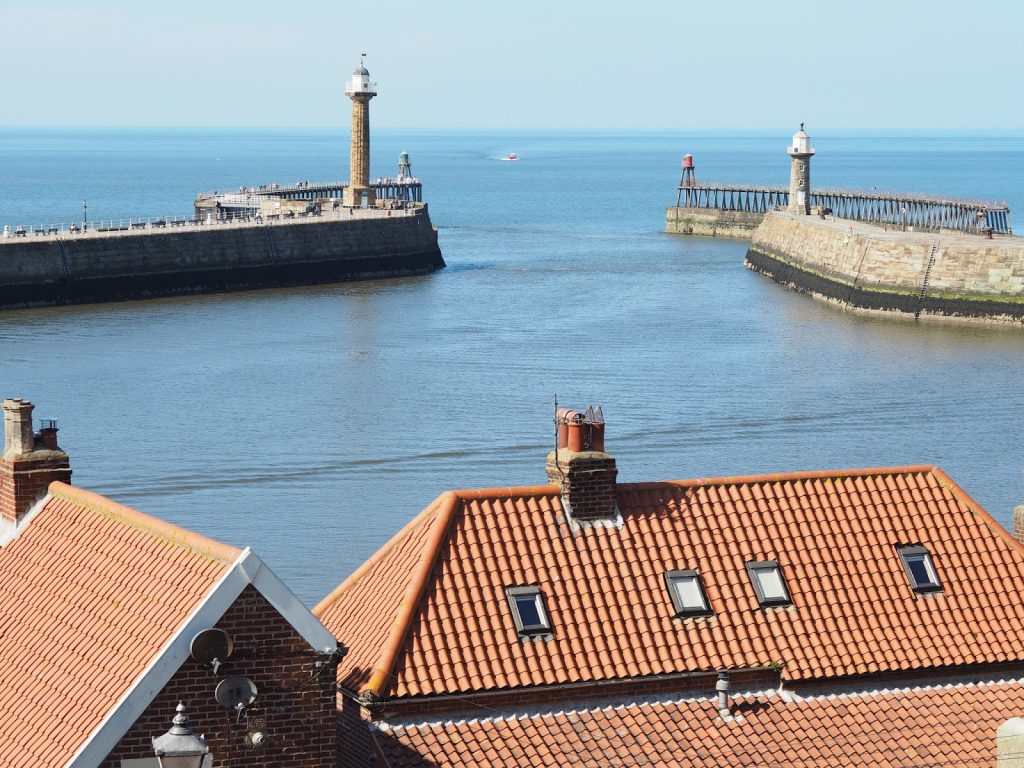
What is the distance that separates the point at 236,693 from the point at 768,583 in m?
5.89

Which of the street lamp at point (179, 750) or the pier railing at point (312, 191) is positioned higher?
the street lamp at point (179, 750)

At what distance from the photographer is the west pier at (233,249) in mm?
81750

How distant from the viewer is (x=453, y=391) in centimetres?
5519

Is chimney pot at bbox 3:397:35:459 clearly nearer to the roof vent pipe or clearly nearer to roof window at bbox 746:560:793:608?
the roof vent pipe

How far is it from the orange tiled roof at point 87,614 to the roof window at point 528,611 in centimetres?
321

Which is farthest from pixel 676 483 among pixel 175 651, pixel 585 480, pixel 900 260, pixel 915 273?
pixel 900 260

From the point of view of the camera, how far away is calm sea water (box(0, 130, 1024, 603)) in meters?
40.5

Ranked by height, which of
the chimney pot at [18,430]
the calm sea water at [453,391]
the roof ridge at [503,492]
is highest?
the chimney pot at [18,430]

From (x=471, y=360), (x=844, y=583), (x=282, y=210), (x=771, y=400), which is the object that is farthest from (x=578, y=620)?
(x=282, y=210)

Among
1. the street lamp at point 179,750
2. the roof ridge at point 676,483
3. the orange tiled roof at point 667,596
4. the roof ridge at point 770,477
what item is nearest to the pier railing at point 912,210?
the roof ridge at point 770,477

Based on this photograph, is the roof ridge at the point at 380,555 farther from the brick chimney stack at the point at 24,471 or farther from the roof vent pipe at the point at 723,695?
the roof vent pipe at the point at 723,695

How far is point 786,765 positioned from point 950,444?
3210 cm

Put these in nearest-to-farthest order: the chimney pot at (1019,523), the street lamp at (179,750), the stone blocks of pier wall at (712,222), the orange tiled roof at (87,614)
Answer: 1. the street lamp at (179,750)
2. the orange tiled roof at (87,614)
3. the chimney pot at (1019,523)
4. the stone blocks of pier wall at (712,222)

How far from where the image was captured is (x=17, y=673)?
45.6 feet
